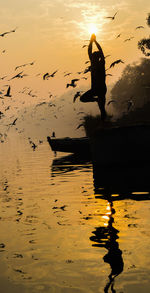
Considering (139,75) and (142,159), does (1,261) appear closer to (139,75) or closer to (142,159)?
(142,159)

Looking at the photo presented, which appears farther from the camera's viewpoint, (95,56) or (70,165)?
(70,165)

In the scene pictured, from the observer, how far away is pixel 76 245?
8.54 meters

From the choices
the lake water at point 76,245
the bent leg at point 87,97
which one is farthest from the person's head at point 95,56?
the lake water at point 76,245

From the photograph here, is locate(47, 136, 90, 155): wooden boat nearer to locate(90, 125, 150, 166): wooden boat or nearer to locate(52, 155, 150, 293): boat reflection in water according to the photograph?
locate(52, 155, 150, 293): boat reflection in water

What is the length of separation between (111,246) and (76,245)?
68 cm

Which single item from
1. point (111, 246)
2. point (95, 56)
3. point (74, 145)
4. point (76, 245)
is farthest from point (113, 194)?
point (74, 145)

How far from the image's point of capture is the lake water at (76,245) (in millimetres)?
6445

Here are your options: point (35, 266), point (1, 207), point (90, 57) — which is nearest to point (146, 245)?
point (35, 266)

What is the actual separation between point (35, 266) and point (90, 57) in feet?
51.9

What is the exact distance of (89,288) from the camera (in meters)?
6.17

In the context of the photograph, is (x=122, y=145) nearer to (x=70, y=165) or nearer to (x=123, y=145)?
(x=123, y=145)

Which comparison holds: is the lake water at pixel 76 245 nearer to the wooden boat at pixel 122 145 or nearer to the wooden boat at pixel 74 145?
the wooden boat at pixel 122 145

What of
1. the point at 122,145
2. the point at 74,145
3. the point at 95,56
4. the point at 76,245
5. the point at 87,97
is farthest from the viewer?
the point at 74,145

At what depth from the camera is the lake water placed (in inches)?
254
